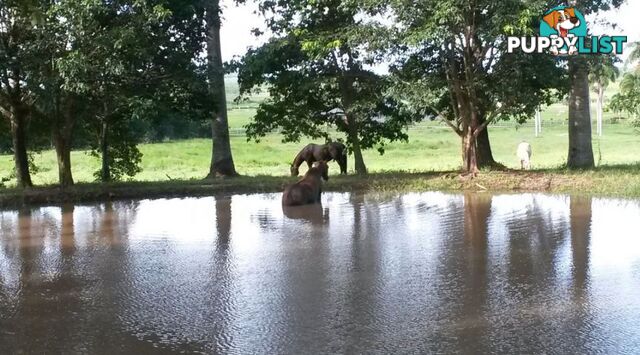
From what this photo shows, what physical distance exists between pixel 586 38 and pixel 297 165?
824 cm

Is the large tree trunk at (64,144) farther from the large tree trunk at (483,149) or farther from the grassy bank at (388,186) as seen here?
the large tree trunk at (483,149)

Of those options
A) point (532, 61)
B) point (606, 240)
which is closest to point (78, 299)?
point (606, 240)

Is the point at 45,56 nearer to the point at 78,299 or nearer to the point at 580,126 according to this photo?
the point at 78,299

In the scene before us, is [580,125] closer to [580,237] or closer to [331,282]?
[580,237]

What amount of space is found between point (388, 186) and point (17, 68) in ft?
27.6

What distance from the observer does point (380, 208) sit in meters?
12.4

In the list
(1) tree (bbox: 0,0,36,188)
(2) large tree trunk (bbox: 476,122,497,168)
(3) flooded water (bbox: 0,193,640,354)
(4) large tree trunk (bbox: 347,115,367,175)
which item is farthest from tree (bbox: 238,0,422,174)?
(3) flooded water (bbox: 0,193,640,354)

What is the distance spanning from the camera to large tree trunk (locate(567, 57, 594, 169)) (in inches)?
700

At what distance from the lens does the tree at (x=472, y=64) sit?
14.3 metres

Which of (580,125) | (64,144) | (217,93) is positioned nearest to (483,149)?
(580,125)

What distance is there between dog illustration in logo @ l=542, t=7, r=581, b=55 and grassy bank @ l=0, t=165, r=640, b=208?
2739 millimetres

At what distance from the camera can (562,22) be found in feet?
51.1

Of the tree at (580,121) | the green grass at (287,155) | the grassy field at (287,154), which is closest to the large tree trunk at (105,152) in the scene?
the green grass at (287,155)

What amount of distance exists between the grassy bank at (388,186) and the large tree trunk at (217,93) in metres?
2.92
